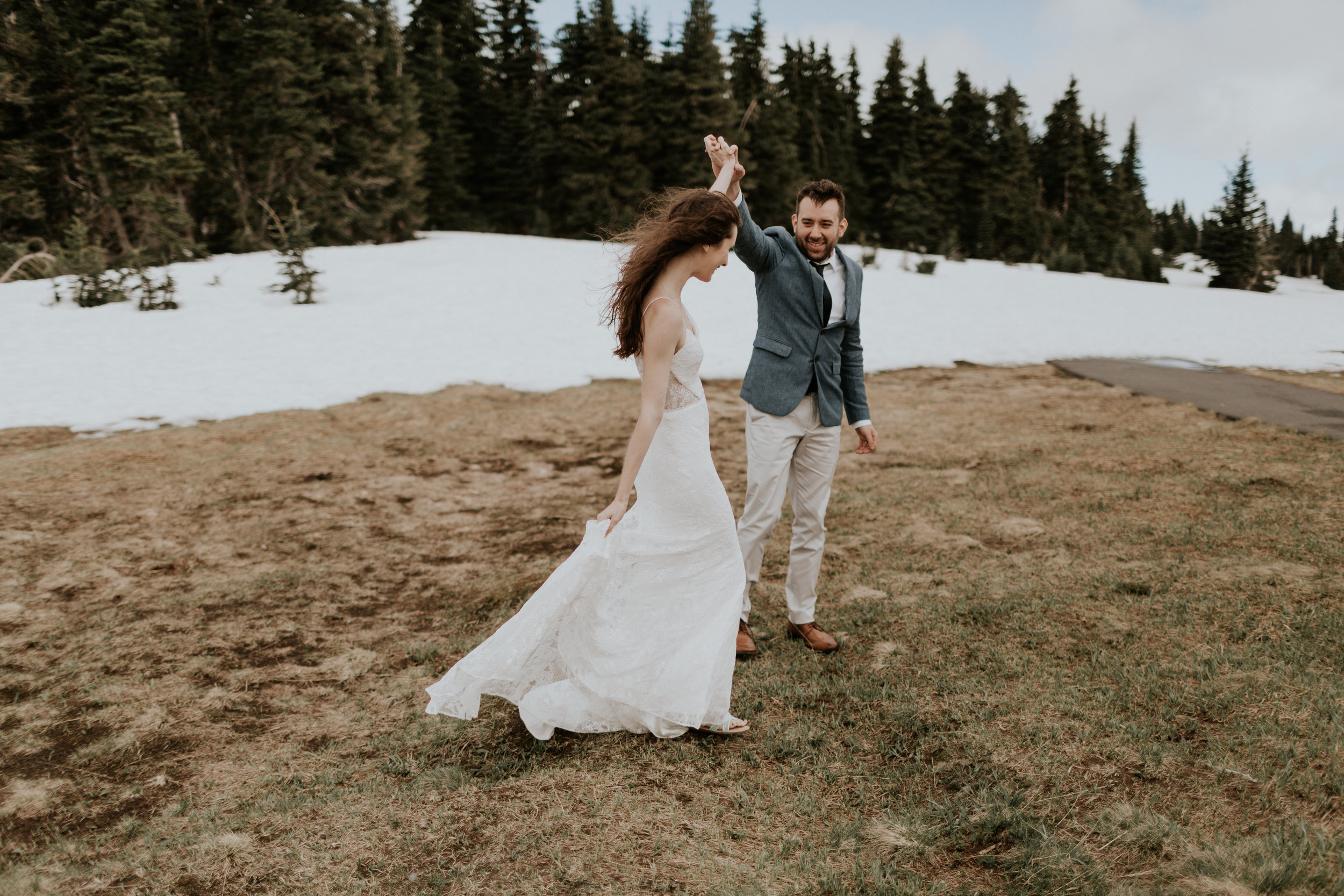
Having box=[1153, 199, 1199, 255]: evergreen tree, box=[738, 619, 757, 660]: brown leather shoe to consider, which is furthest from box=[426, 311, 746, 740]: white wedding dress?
box=[1153, 199, 1199, 255]: evergreen tree

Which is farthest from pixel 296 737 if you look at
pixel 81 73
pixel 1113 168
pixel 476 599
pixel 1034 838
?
pixel 1113 168

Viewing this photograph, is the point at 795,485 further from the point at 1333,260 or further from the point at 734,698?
the point at 1333,260

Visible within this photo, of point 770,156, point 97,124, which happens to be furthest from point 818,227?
point 770,156

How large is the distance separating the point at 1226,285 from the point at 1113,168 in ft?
66.5

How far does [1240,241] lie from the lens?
30875 mm

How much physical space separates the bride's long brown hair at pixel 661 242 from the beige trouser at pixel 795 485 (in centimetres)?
98

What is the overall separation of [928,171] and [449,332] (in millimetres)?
35027

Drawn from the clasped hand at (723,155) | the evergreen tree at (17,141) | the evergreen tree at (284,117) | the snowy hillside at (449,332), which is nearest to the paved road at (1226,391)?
the snowy hillside at (449,332)

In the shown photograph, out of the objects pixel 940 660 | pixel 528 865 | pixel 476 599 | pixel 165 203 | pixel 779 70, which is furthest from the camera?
pixel 779 70

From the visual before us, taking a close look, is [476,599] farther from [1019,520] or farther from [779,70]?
[779,70]

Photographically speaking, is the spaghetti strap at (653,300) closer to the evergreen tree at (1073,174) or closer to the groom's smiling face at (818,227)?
the groom's smiling face at (818,227)

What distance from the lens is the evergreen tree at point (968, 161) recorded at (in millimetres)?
40719

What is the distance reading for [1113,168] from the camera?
46.5m

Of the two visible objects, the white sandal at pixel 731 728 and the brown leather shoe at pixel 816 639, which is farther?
the brown leather shoe at pixel 816 639
